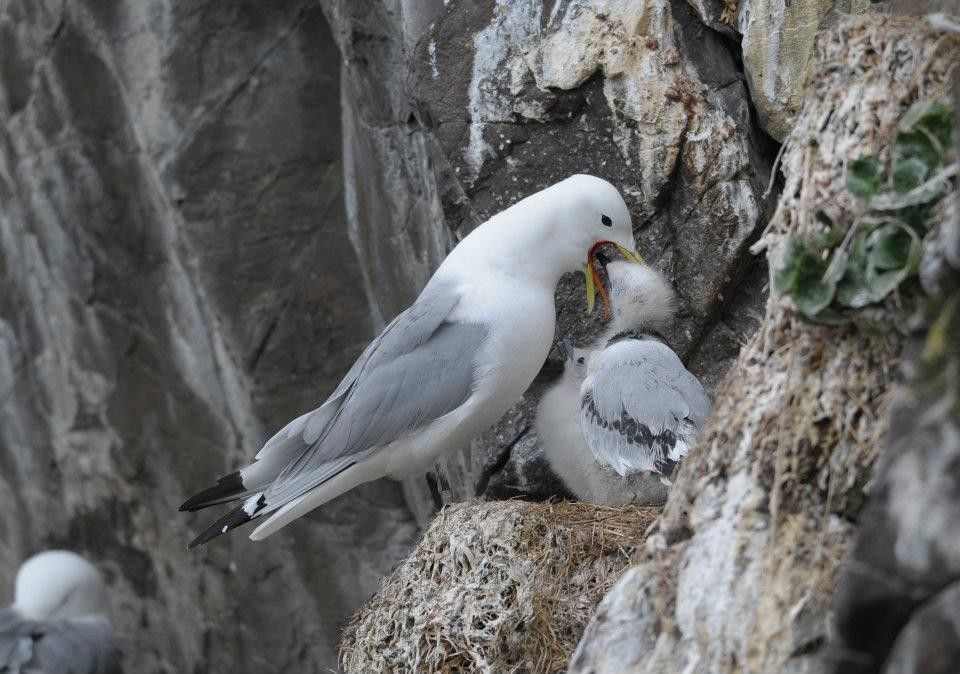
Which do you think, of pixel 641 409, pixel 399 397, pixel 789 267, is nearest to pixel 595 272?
pixel 641 409

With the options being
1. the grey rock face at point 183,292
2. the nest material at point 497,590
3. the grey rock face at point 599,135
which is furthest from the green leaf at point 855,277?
the grey rock face at point 183,292

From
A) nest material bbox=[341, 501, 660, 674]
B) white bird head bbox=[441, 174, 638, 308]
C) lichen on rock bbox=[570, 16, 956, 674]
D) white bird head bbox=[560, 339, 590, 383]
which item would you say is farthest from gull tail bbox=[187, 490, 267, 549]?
lichen on rock bbox=[570, 16, 956, 674]

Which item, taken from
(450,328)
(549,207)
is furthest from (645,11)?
(450,328)

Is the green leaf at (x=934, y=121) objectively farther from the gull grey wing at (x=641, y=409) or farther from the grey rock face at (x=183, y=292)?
the grey rock face at (x=183, y=292)

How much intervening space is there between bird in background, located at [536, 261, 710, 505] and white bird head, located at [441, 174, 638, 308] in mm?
155

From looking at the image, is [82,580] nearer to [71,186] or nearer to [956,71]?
[71,186]

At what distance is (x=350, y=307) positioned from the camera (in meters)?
5.36

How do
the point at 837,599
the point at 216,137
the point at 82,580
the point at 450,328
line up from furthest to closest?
the point at 216,137
the point at 82,580
the point at 450,328
the point at 837,599

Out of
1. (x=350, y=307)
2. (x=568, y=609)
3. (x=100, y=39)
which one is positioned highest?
(x=100, y=39)

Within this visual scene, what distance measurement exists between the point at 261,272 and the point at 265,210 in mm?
270

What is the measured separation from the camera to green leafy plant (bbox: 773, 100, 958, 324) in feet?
6.68

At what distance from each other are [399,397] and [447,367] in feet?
0.53

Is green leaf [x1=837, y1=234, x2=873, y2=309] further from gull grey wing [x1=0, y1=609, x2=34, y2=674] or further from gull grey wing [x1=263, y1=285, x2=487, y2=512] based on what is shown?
gull grey wing [x1=0, y1=609, x2=34, y2=674]

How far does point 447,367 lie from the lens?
11.0 ft
